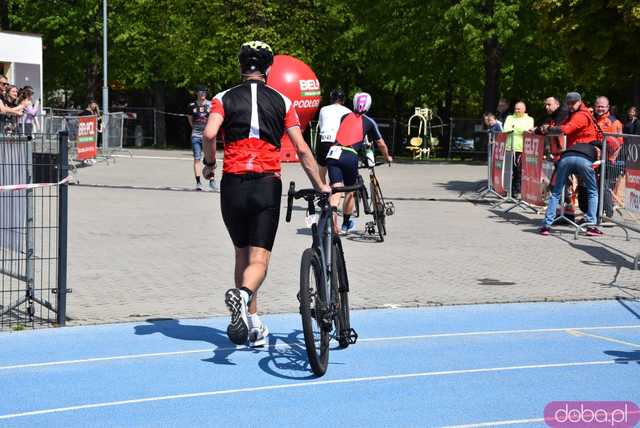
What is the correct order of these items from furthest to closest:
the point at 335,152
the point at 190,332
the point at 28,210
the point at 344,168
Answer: the point at 344,168, the point at 335,152, the point at 28,210, the point at 190,332

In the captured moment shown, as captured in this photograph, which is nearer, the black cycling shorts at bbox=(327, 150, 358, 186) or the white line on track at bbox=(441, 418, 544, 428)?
the white line on track at bbox=(441, 418, 544, 428)

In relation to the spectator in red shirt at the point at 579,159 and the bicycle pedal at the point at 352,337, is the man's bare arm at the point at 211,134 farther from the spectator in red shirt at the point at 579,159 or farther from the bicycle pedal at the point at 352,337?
the spectator in red shirt at the point at 579,159

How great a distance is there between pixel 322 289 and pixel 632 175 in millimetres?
6294

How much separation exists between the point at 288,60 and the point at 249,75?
926 inches

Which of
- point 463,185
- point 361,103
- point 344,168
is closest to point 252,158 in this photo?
point 344,168

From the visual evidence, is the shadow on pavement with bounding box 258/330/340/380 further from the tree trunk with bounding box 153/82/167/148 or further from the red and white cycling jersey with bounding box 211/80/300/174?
the tree trunk with bounding box 153/82/167/148

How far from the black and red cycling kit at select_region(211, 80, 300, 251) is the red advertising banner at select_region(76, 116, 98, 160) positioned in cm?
2093

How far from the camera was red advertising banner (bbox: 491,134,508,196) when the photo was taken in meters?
19.7

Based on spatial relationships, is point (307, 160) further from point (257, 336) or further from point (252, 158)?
point (257, 336)

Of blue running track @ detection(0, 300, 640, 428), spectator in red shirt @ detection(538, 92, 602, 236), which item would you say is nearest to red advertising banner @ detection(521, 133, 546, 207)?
spectator in red shirt @ detection(538, 92, 602, 236)

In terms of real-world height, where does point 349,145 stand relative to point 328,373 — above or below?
above

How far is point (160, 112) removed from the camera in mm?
48938

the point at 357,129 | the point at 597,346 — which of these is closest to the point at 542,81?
the point at 357,129

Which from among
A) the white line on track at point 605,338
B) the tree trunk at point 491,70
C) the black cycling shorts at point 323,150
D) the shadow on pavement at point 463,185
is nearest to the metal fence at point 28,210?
the white line on track at point 605,338
